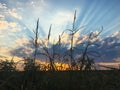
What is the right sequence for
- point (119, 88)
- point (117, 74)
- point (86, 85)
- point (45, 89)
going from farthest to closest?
1. point (117, 74)
2. point (119, 88)
3. point (86, 85)
4. point (45, 89)

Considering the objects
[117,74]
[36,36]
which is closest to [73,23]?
[36,36]

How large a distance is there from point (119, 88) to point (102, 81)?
15.6 inches

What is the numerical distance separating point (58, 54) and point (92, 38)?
3.19 ft

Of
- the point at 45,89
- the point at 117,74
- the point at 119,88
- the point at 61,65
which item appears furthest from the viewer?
the point at 117,74

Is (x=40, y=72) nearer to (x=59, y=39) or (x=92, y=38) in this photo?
(x=59, y=39)

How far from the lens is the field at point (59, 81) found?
4590 mm

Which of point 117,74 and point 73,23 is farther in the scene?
point 117,74

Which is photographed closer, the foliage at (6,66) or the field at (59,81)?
the field at (59,81)

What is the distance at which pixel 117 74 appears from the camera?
A: 242 inches

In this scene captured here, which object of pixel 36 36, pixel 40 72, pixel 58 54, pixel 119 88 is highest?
pixel 36 36

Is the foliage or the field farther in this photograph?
the foliage

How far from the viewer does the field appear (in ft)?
15.1

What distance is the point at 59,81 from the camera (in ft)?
16.0

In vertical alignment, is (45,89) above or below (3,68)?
below
